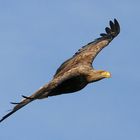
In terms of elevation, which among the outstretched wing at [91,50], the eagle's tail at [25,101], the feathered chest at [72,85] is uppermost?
the outstretched wing at [91,50]

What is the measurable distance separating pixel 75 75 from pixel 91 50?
3372mm

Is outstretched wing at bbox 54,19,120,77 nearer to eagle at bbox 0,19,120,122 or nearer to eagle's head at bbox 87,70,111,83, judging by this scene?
eagle at bbox 0,19,120,122

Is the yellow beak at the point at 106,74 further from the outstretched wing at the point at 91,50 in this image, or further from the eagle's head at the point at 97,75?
the outstretched wing at the point at 91,50

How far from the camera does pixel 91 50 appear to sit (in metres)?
29.2

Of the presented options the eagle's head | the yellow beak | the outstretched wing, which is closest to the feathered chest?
the eagle's head

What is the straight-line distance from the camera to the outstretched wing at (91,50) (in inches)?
1093

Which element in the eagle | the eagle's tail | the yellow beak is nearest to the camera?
the eagle's tail

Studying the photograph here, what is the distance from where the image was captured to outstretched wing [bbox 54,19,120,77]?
91.1ft

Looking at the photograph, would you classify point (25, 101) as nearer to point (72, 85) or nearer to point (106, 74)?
point (72, 85)

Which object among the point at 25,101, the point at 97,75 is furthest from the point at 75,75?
the point at 25,101

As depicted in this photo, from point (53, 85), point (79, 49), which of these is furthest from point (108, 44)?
point (53, 85)

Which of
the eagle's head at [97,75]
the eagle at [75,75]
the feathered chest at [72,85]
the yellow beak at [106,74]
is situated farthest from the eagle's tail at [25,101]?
the yellow beak at [106,74]

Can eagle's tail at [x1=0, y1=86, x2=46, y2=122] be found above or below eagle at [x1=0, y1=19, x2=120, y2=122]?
below

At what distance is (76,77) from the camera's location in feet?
84.9
